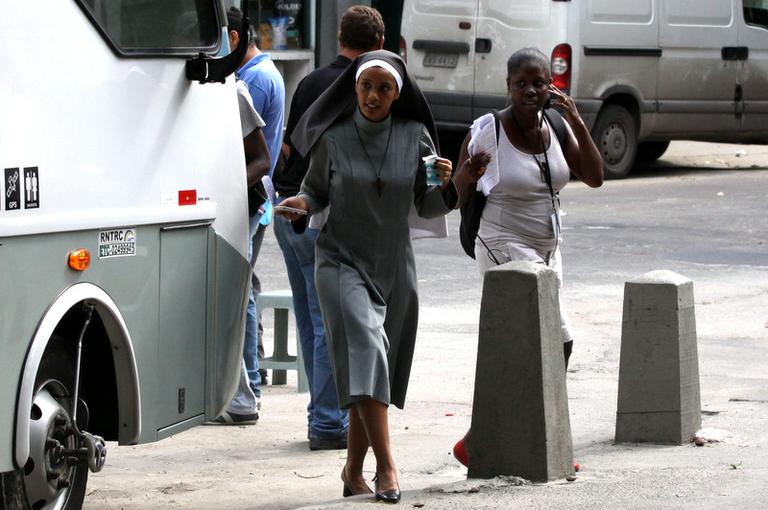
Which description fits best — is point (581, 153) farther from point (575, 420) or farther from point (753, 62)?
point (753, 62)

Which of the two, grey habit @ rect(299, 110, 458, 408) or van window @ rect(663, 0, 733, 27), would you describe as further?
van window @ rect(663, 0, 733, 27)

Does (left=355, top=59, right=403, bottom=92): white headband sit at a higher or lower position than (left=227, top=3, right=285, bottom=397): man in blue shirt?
higher

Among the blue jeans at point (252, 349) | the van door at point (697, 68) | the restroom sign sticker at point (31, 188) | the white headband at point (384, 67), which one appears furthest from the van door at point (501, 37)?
the restroom sign sticker at point (31, 188)

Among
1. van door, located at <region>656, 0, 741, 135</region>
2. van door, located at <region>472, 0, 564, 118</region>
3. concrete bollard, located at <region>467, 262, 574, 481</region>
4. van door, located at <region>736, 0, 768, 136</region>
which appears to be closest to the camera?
concrete bollard, located at <region>467, 262, 574, 481</region>

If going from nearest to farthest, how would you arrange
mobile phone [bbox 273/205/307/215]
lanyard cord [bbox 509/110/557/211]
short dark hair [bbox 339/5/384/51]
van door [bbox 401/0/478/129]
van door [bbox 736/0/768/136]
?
mobile phone [bbox 273/205/307/215] → lanyard cord [bbox 509/110/557/211] → short dark hair [bbox 339/5/384/51] → van door [bbox 401/0/478/129] → van door [bbox 736/0/768/136]

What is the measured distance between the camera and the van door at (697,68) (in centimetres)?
1884

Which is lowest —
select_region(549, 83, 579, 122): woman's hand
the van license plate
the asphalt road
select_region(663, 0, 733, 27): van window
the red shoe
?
the asphalt road

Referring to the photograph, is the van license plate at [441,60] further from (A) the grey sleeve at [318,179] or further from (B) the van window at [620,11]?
(A) the grey sleeve at [318,179]

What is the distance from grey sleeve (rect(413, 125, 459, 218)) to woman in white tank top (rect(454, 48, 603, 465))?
39 centimetres

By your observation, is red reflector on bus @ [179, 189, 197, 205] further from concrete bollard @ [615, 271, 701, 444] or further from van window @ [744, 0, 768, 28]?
van window @ [744, 0, 768, 28]

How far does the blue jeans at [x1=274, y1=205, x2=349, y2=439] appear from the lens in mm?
7539

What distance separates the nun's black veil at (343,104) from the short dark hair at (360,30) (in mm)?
1096

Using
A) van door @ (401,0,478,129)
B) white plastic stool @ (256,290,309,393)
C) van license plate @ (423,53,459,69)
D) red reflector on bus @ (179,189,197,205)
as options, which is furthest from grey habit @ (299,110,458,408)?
van license plate @ (423,53,459,69)

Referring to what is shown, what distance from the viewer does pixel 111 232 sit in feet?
18.6
